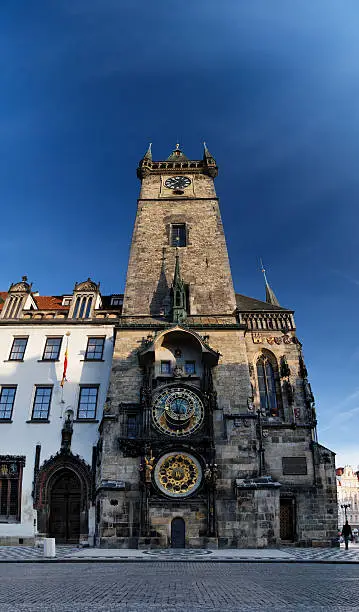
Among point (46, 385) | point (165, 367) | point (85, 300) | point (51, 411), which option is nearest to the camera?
point (165, 367)

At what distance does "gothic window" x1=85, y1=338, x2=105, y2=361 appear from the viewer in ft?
87.1

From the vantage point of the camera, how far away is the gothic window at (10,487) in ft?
74.8

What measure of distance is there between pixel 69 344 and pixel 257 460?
41.7 feet

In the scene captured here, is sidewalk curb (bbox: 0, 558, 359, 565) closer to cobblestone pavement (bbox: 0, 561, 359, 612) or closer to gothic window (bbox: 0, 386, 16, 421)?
cobblestone pavement (bbox: 0, 561, 359, 612)

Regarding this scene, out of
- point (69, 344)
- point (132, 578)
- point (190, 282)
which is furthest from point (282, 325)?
point (132, 578)

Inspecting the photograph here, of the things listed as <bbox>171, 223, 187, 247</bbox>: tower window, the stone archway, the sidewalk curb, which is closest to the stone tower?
<bbox>171, 223, 187, 247</bbox>: tower window

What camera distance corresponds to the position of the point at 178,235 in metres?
31.1

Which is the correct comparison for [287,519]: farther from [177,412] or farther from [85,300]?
[85,300]

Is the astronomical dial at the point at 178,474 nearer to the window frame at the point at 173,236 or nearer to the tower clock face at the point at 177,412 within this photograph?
the tower clock face at the point at 177,412

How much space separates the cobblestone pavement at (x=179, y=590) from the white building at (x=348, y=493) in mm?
94825

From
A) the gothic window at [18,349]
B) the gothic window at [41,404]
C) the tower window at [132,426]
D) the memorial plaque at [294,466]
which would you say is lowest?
the memorial plaque at [294,466]

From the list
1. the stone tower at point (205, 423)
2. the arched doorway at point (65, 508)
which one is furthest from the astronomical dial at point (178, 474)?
the arched doorway at point (65, 508)

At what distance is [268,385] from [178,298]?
7069mm

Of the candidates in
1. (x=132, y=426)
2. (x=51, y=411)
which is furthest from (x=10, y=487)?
(x=132, y=426)
